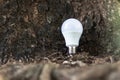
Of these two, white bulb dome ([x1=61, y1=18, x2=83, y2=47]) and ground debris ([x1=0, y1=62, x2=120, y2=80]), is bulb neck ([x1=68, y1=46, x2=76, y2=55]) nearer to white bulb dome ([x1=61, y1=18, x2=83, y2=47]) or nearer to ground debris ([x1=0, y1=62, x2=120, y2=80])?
white bulb dome ([x1=61, y1=18, x2=83, y2=47])

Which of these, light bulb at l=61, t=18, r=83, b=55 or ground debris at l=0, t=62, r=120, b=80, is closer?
ground debris at l=0, t=62, r=120, b=80

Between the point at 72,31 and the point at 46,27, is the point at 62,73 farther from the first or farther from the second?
the point at 46,27

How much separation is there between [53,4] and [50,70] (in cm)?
158

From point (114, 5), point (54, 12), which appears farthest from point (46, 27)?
point (114, 5)

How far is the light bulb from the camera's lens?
1965 mm

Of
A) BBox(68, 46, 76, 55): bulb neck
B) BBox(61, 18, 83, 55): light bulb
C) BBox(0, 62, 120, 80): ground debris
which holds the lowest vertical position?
BBox(68, 46, 76, 55): bulb neck

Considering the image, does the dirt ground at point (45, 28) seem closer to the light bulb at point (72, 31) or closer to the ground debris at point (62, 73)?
the light bulb at point (72, 31)

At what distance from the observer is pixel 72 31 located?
196 centimetres

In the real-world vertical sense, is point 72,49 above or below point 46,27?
below

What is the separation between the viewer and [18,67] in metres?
0.73

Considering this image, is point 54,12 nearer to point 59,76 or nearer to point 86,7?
point 86,7

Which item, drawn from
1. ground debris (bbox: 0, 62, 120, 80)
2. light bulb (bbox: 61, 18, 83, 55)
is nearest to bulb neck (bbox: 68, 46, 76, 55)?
light bulb (bbox: 61, 18, 83, 55)

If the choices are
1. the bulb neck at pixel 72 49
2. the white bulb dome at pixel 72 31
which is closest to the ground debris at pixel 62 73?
the white bulb dome at pixel 72 31

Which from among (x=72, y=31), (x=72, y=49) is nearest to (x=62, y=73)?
(x=72, y=31)
